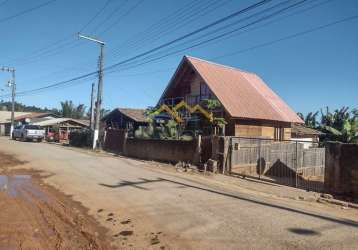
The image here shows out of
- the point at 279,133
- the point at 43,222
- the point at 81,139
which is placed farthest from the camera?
the point at 81,139

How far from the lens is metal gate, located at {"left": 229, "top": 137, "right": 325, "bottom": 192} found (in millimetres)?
17219

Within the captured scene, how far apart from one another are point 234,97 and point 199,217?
55.8 feet

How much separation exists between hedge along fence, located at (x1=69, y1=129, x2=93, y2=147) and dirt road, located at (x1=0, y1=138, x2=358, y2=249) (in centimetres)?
1900

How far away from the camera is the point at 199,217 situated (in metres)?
7.96

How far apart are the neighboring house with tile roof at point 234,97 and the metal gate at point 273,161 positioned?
11.8 feet

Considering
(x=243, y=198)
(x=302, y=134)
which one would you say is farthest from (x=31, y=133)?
(x=243, y=198)

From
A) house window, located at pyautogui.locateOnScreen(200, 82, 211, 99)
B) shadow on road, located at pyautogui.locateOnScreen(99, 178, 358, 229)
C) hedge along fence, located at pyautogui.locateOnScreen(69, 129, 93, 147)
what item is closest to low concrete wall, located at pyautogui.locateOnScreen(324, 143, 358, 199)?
shadow on road, located at pyautogui.locateOnScreen(99, 178, 358, 229)

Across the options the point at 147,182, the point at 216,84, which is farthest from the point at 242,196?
the point at 216,84

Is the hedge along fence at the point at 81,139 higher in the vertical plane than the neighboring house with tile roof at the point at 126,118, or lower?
lower

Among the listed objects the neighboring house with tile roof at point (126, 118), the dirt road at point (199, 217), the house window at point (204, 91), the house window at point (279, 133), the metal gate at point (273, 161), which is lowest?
the dirt road at point (199, 217)

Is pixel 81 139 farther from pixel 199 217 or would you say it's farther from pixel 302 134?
pixel 199 217

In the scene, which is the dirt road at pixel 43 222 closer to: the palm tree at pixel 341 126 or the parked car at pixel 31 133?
the palm tree at pixel 341 126

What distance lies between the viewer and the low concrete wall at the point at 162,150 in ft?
61.0

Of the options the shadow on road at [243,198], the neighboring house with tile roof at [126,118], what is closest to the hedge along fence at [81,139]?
the neighboring house with tile roof at [126,118]
